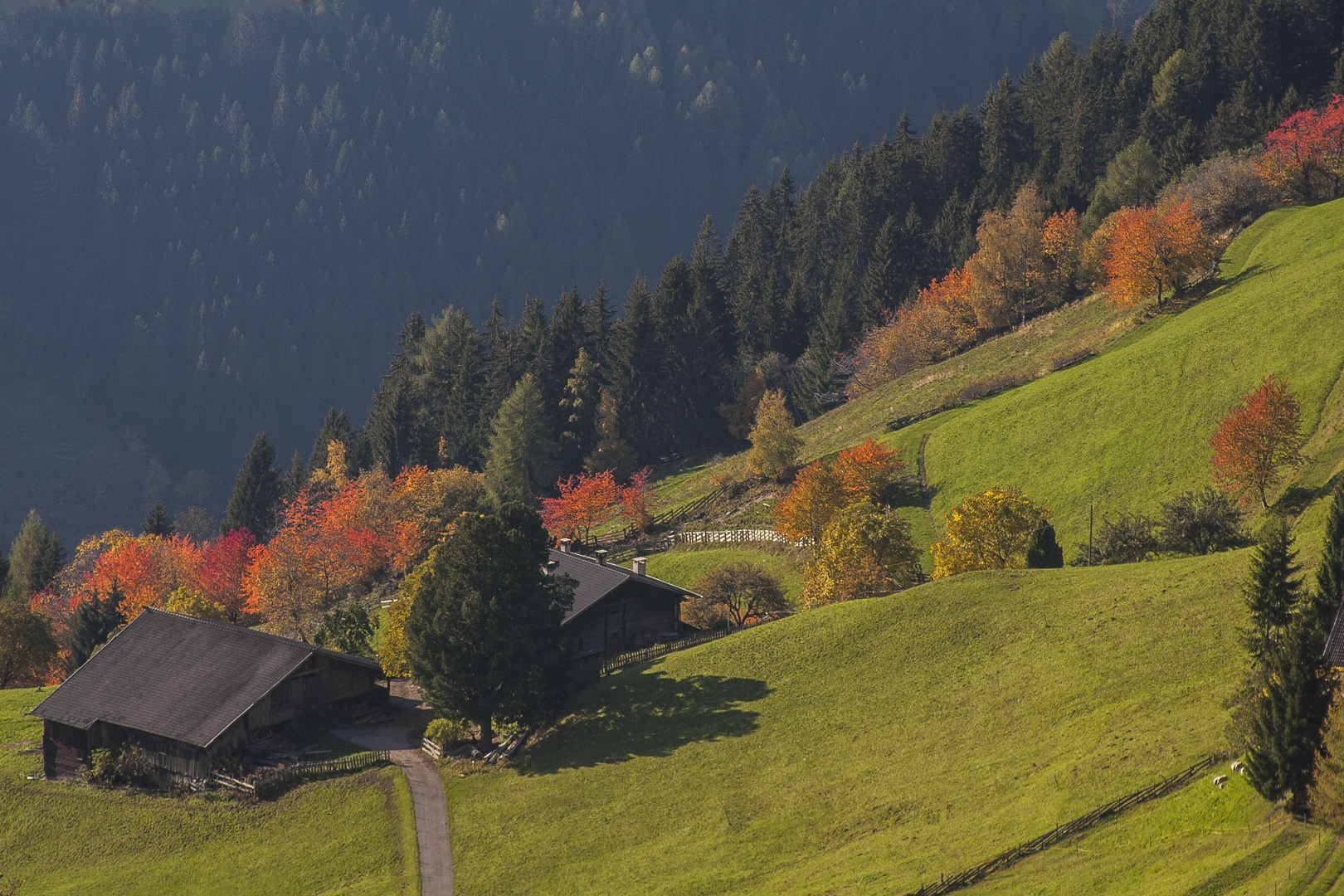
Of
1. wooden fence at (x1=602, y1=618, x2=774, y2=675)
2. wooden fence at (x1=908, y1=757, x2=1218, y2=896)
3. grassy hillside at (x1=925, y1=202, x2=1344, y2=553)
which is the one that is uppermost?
grassy hillside at (x1=925, y1=202, x2=1344, y2=553)

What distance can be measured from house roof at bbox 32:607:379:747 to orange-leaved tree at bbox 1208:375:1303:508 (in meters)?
48.7

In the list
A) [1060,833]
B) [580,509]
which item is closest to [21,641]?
[580,509]

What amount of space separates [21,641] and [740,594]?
175 feet

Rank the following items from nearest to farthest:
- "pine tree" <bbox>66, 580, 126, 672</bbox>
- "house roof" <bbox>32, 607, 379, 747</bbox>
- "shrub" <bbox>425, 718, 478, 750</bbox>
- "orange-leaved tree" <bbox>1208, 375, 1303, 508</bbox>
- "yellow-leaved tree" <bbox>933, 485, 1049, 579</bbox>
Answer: "shrub" <bbox>425, 718, 478, 750</bbox>, "house roof" <bbox>32, 607, 379, 747</bbox>, "orange-leaved tree" <bbox>1208, 375, 1303, 508</bbox>, "yellow-leaved tree" <bbox>933, 485, 1049, 579</bbox>, "pine tree" <bbox>66, 580, 126, 672</bbox>

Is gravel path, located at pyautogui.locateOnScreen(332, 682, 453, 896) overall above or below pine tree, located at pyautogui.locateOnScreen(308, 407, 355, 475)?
below

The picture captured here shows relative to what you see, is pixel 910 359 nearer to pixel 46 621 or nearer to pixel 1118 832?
pixel 46 621

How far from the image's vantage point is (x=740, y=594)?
2805 inches

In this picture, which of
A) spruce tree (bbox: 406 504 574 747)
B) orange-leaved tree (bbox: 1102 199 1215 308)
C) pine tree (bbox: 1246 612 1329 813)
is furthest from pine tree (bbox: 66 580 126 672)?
orange-leaved tree (bbox: 1102 199 1215 308)

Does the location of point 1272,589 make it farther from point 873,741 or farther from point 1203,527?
point 1203,527

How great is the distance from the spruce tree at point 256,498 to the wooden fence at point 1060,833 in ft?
403

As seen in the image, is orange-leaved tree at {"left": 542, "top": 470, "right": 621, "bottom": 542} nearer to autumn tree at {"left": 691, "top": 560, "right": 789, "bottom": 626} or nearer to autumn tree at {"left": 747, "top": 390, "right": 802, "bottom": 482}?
autumn tree at {"left": 747, "top": 390, "right": 802, "bottom": 482}

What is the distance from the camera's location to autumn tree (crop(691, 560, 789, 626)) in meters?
70.6

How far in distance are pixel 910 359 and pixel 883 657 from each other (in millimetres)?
76046

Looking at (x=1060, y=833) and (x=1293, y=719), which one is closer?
(x=1293, y=719)
